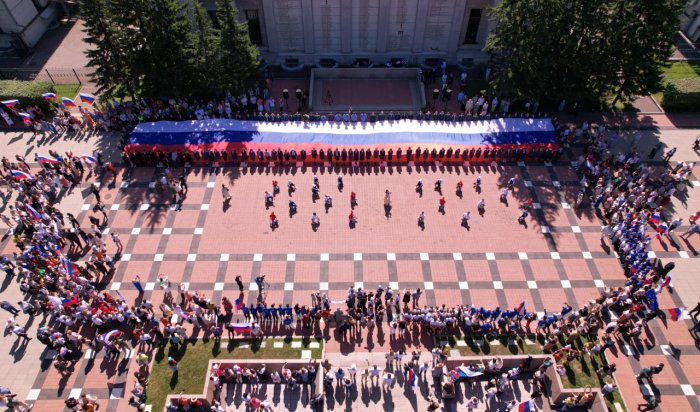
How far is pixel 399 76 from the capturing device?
144 ft

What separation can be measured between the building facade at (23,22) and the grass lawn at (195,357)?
4021cm

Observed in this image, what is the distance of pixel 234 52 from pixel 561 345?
30.9 metres

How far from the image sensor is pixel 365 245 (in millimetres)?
29641

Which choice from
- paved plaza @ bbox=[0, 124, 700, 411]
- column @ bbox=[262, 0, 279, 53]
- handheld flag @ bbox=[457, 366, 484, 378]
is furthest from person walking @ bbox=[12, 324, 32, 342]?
column @ bbox=[262, 0, 279, 53]

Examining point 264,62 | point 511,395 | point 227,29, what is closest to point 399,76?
point 264,62

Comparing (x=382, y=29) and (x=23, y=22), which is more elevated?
(x=23, y=22)

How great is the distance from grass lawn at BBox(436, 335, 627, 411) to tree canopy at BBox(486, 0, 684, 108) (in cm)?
2066

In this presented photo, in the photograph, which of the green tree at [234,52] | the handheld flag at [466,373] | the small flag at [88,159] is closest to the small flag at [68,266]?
the small flag at [88,159]

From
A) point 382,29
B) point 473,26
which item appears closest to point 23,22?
point 382,29

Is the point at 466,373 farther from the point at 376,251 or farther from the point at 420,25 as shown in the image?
the point at 420,25

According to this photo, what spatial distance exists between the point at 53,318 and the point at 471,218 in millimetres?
26704

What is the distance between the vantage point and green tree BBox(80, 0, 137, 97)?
109 feet

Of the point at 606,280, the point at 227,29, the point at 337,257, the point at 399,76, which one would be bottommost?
the point at 606,280

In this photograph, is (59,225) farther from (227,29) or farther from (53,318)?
(227,29)
